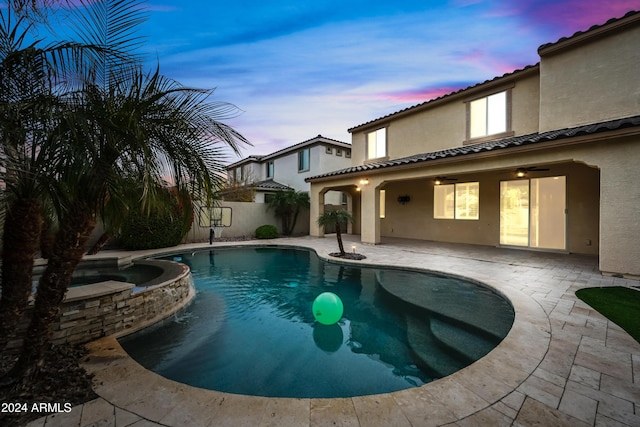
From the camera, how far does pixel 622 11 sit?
26.9 feet

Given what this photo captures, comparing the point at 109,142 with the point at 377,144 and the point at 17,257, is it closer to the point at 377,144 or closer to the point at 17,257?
the point at 17,257

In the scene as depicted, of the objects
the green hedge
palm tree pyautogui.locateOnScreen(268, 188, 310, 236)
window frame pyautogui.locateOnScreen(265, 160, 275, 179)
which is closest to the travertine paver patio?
the green hedge

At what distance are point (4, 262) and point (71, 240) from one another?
59 cm

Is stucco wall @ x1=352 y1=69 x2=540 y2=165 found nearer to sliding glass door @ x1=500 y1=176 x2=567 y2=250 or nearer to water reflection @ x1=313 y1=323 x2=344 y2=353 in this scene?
sliding glass door @ x1=500 y1=176 x2=567 y2=250

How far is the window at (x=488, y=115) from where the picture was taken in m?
11.1

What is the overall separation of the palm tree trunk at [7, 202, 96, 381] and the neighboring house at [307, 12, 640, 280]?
10313 mm

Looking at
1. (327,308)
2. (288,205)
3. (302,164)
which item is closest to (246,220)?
(288,205)

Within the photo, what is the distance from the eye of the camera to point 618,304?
496 cm

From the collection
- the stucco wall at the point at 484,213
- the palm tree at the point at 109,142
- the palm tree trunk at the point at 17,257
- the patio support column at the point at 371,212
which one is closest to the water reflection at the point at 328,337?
the palm tree at the point at 109,142

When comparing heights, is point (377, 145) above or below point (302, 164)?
above

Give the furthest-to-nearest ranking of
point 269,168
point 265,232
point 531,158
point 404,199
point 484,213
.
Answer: point 269,168, point 265,232, point 404,199, point 484,213, point 531,158

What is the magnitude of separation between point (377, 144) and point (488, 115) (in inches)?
227

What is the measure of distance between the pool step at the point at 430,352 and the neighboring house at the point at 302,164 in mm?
15990

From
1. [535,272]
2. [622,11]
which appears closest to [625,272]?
[535,272]
